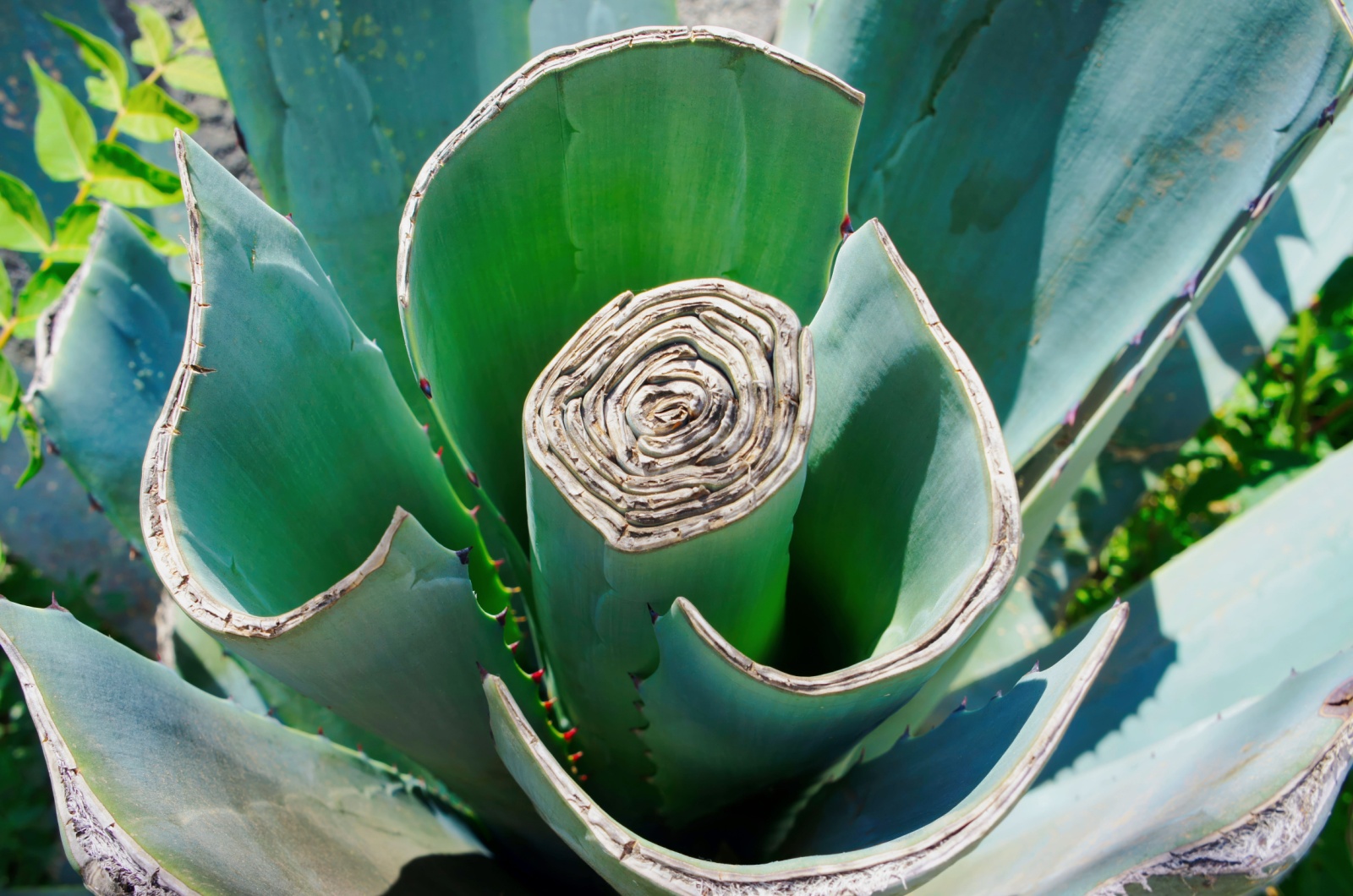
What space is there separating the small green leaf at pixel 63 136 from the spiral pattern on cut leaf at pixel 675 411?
779mm

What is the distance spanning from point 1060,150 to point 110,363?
2.93 feet

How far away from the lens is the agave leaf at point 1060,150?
820 millimetres

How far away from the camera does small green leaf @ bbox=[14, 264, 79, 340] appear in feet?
3.51

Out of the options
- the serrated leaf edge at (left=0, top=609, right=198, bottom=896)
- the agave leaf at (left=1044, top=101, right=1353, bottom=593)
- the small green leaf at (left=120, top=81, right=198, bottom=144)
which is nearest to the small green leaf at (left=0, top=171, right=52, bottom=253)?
the small green leaf at (left=120, top=81, right=198, bottom=144)

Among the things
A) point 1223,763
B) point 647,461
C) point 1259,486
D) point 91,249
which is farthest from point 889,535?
point 1259,486

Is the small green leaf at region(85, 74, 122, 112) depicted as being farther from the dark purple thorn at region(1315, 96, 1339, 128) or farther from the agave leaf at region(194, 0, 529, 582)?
the dark purple thorn at region(1315, 96, 1339, 128)

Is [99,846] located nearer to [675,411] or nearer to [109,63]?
[675,411]

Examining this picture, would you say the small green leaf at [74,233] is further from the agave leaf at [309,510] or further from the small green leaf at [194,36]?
the agave leaf at [309,510]

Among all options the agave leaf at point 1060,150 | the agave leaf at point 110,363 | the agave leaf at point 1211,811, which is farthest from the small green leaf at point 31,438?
the agave leaf at point 1211,811

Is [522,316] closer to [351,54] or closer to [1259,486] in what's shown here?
[351,54]

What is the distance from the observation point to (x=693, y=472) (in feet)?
1.98

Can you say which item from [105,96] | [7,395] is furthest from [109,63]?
[7,395]

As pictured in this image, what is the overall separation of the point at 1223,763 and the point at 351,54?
35.9 inches

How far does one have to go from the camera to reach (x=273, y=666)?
59cm
